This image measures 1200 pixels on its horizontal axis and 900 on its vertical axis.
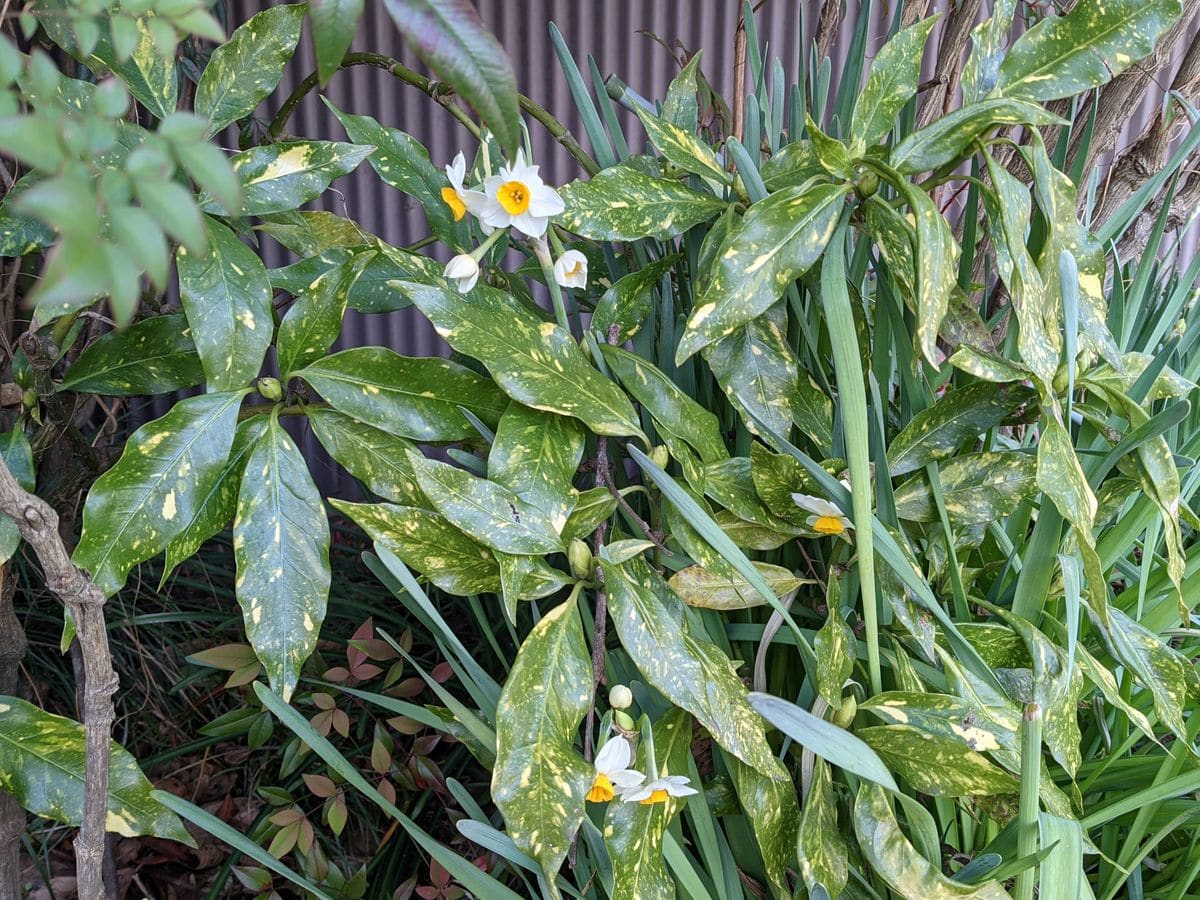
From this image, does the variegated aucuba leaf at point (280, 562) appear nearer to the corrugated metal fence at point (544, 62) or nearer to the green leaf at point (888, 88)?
the green leaf at point (888, 88)

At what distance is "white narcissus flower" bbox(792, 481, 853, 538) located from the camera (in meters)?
0.61

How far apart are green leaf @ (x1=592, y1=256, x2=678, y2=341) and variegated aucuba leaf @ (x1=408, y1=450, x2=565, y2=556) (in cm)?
19

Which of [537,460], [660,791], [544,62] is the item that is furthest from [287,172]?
[544,62]

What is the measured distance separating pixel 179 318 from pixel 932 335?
597 millimetres

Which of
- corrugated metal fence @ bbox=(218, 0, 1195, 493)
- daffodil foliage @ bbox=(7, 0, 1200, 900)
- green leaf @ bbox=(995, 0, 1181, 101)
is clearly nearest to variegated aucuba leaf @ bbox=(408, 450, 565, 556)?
daffodil foliage @ bbox=(7, 0, 1200, 900)

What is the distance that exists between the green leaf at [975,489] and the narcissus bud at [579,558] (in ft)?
0.84

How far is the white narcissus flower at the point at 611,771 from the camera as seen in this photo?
567 millimetres

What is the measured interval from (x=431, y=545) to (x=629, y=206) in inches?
11.8

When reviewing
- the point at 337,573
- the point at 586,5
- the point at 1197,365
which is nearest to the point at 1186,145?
the point at 1197,365

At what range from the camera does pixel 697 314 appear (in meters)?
0.55

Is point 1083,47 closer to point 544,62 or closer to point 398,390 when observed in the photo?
point 398,390

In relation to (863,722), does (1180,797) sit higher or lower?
lower

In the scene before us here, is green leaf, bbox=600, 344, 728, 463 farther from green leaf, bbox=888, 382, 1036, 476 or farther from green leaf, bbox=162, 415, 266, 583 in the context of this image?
green leaf, bbox=162, 415, 266, 583

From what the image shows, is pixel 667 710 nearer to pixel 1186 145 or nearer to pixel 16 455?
pixel 16 455
